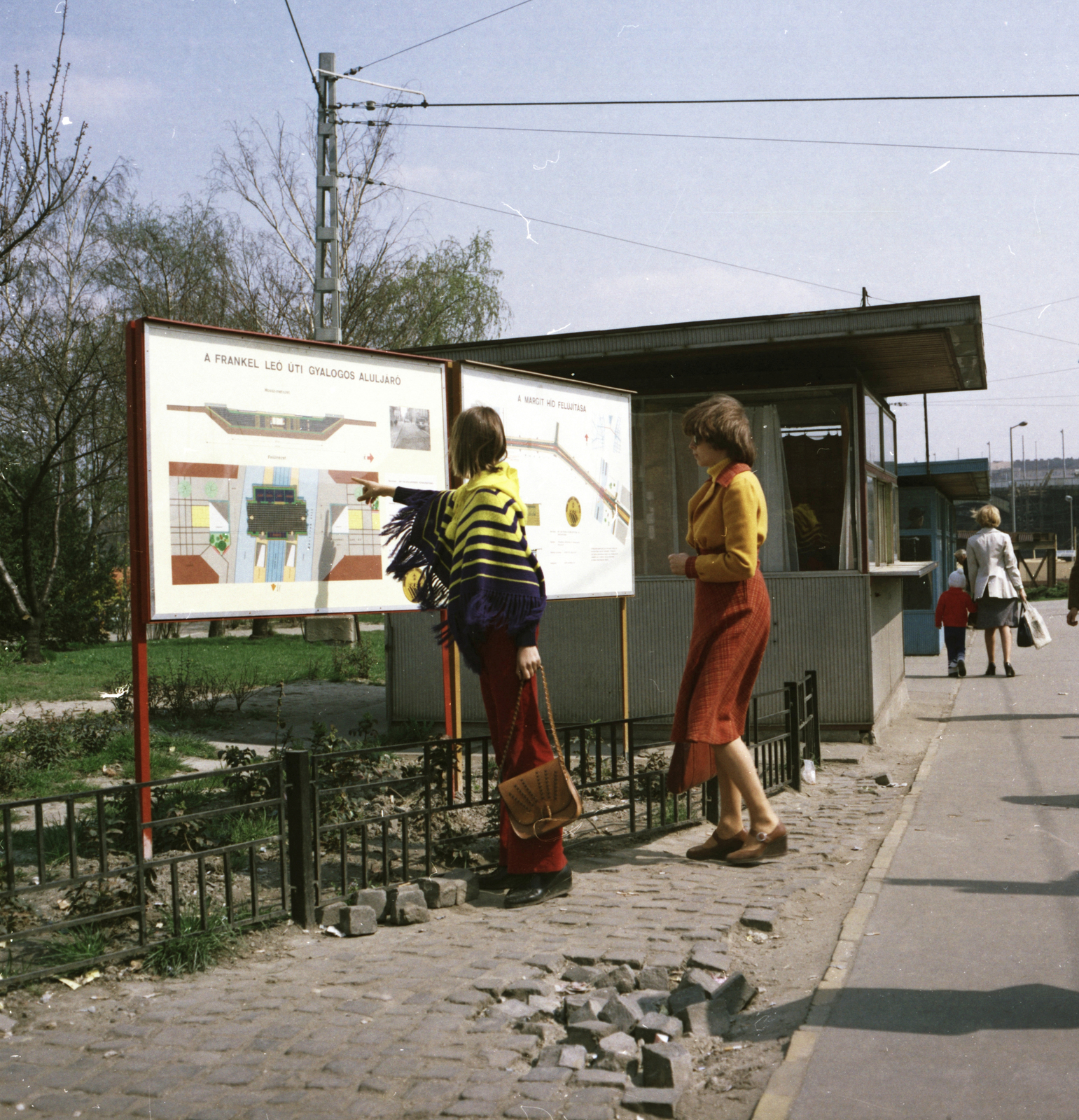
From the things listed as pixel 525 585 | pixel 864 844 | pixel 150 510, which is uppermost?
pixel 150 510

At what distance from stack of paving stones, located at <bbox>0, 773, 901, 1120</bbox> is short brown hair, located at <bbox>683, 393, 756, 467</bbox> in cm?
201

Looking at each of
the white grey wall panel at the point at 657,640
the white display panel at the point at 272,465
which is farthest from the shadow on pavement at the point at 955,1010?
the white grey wall panel at the point at 657,640

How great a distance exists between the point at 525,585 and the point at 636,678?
5247 millimetres

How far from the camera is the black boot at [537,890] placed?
4.87 m

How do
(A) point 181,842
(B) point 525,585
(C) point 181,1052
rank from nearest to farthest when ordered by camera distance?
1. (C) point 181,1052
2. (B) point 525,585
3. (A) point 181,842

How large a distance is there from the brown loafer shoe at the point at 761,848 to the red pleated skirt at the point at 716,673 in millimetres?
416

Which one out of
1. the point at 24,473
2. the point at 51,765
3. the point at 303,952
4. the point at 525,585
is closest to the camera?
the point at 303,952

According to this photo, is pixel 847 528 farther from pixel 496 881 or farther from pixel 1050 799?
pixel 496 881

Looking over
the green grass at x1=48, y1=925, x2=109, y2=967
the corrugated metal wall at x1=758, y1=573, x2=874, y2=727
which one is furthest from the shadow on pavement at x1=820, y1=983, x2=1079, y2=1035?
the corrugated metal wall at x1=758, y1=573, x2=874, y2=727

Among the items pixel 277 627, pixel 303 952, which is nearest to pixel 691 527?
pixel 303 952

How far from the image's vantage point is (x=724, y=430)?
545 centimetres

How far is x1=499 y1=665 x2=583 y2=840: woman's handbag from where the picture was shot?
15.6ft

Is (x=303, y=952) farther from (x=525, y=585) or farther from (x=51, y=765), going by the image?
(x=51, y=765)

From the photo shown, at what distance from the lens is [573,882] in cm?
526
